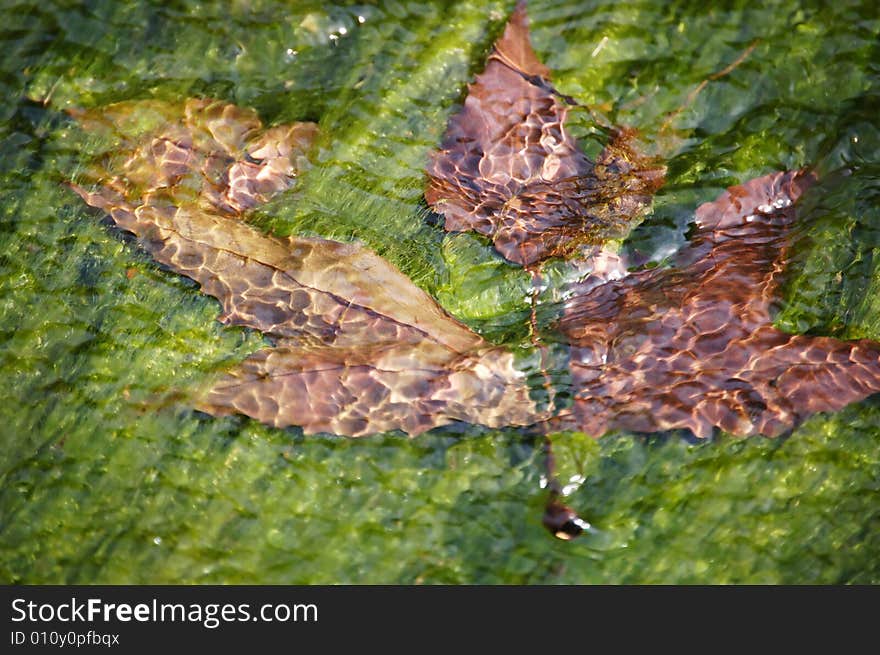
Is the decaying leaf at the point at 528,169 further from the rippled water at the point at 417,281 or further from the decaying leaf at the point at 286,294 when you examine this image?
the decaying leaf at the point at 286,294

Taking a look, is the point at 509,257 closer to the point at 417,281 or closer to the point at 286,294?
the point at 417,281

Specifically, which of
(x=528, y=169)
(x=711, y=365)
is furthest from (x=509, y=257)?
(x=711, y=365)

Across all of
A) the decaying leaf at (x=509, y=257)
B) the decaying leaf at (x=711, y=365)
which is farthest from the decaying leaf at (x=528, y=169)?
the decaying leaf at (x=711, y=365)

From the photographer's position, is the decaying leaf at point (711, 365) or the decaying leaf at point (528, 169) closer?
the decaying leaf at point (711, 365)

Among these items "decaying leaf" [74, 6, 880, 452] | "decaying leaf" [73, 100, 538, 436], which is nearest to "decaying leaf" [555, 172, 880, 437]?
"decaying leaf" [74, 6, 880, 452]

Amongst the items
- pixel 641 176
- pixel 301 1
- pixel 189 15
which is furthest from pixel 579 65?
pixel 189 15

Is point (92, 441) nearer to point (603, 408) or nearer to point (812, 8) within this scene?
point (603, 408)
